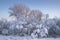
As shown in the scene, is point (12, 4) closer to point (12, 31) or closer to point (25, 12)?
point (25, 12)

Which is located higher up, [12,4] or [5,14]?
[12,4]

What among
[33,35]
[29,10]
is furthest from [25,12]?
[33,35]

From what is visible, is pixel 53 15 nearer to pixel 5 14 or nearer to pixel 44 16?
pixel 44 16

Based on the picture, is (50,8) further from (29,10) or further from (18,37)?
(18,37)

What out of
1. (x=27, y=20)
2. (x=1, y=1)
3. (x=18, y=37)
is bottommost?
(x=18, y=37)

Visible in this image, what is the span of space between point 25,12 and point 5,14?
0.77 ft

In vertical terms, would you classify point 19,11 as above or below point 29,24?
above

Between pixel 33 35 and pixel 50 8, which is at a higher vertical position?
pixel 50 8

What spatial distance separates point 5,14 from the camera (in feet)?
3.28

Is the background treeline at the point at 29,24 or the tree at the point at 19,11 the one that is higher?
the tree at the point at 19,11

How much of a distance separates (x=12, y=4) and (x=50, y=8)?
0.45m

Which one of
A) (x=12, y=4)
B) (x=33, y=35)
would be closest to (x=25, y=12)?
(x=12, y=4)

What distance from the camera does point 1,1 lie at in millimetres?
1014

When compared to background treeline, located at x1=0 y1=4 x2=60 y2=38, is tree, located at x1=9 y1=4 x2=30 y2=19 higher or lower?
higher
